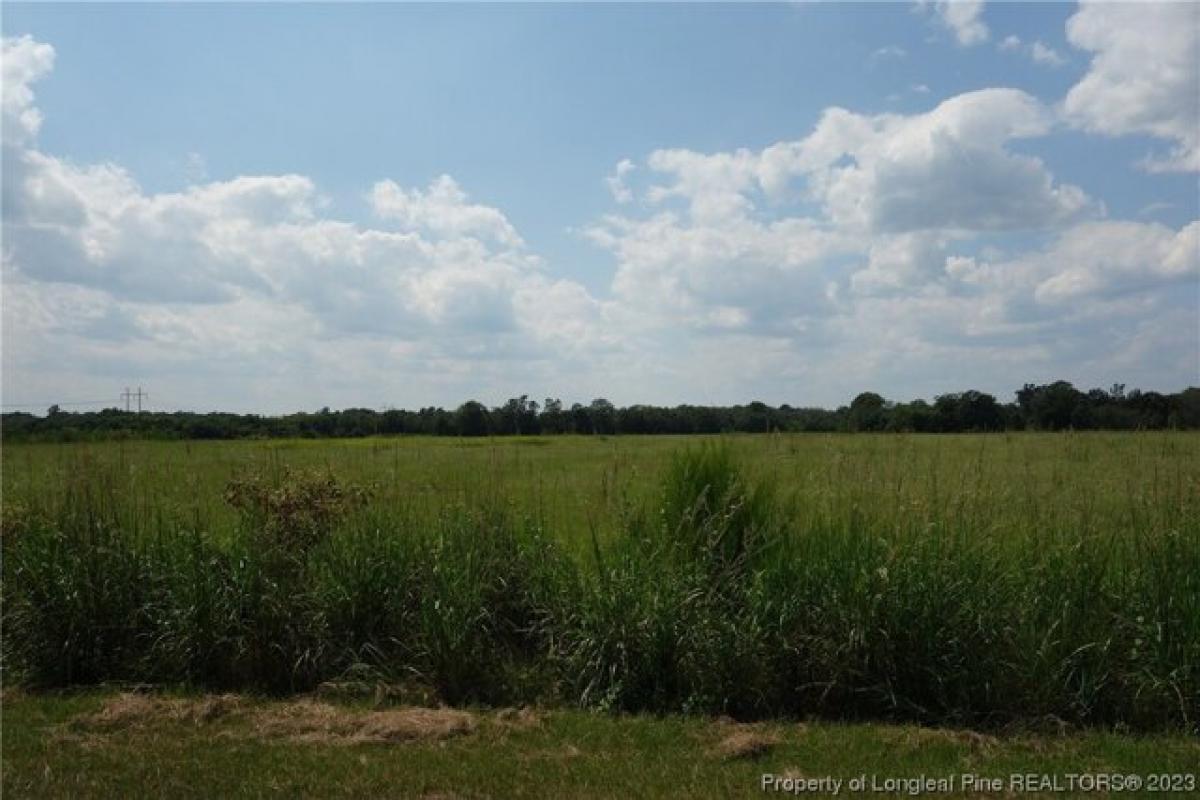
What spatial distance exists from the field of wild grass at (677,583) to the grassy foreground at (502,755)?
470 mm

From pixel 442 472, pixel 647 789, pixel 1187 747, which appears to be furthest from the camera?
pixel 442 472

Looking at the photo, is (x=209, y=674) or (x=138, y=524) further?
(x=138, y=524)

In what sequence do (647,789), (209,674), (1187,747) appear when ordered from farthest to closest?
(209,674) → (1187,747) → (647,789)

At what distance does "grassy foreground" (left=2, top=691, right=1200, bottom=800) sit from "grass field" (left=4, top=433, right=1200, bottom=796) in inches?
1.3

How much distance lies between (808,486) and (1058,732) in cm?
295

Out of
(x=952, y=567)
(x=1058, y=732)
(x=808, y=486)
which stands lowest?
(x=1058, y=732)

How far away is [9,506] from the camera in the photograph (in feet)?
28.3

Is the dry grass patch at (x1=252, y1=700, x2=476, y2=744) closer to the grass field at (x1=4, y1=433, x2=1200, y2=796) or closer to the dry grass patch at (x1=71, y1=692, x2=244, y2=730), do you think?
the grass field at (x1=4, y1=433, x2=1200, y2=796)

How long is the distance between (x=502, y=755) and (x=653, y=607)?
5.27 feet

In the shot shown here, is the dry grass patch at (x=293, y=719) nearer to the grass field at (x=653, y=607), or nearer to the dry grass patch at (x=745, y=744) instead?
the grass field at (x=653, y=607)

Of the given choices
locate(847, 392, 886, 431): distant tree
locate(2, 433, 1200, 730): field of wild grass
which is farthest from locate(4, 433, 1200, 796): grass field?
locate(847, 392, 886, 431): distant tree

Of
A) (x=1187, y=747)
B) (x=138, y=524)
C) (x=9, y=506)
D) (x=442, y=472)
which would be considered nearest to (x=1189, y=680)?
(x=1187, y=747)

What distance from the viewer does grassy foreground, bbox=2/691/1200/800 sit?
16.4 ft

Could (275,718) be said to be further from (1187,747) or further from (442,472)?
(1187,747)
